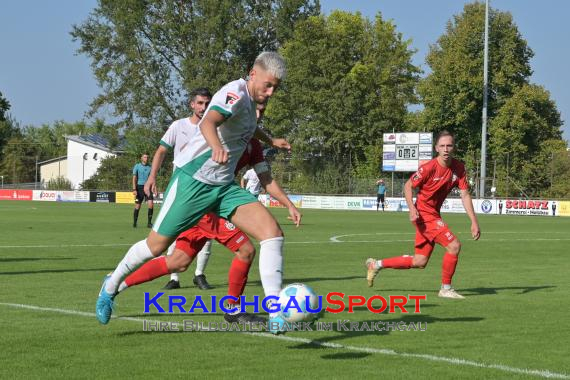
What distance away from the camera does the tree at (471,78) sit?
65250 millimetres

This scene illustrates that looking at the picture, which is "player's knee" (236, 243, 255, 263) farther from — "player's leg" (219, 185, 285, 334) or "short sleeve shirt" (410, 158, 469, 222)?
"short sleeve shirt" (410, 158, 469, 222)

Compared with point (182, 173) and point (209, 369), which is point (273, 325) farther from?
point (182, 173)

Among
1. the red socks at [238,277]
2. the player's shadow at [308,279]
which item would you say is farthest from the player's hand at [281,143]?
the player's shadow at [308,279]

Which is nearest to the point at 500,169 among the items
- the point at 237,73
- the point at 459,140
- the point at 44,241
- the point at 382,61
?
the point at 459,140

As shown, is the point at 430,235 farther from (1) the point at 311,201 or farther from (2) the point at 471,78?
(2) the point at 471,78

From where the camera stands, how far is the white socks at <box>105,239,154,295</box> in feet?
23.5

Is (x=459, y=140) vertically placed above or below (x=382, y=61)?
below

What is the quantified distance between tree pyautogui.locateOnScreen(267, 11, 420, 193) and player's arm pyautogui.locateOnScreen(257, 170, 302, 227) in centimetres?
6035

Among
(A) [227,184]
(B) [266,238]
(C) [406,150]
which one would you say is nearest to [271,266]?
(B) [266,238]

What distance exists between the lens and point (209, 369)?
5.95m

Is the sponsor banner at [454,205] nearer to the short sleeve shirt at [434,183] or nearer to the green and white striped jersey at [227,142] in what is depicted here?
the short sleeve shirt at [434,183]

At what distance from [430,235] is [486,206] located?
42.4 m

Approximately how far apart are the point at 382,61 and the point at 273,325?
67.6m

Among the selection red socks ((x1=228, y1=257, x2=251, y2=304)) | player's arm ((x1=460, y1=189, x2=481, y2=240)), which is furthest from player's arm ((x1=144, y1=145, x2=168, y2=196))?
player's arm ((x1=460, y1=189, x2=481, y2=240))
